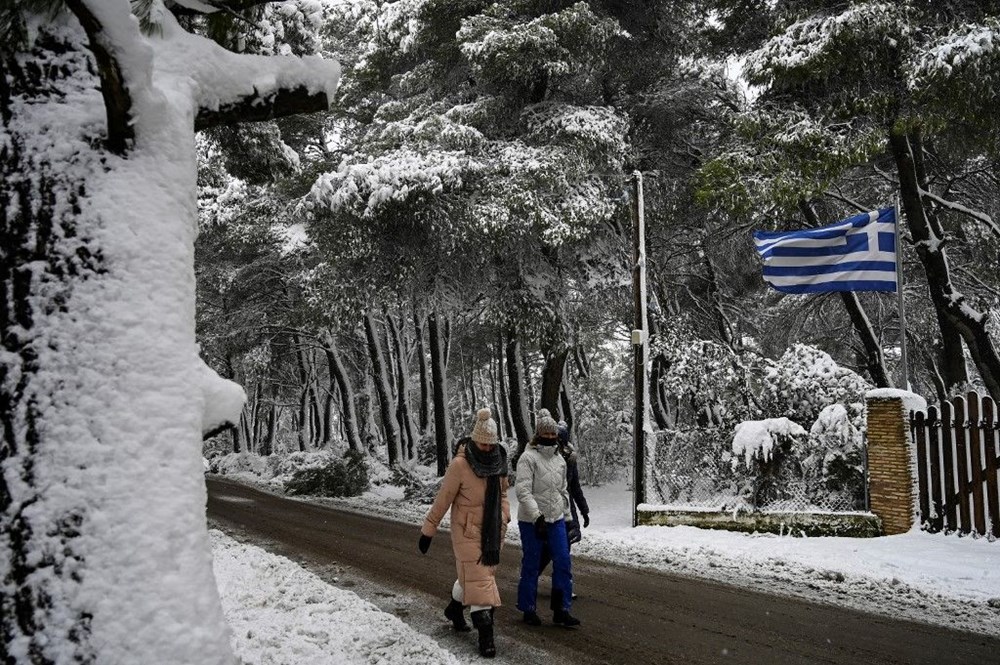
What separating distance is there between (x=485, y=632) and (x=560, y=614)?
3.36 ft

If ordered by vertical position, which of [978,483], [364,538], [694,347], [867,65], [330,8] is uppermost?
[330,8]

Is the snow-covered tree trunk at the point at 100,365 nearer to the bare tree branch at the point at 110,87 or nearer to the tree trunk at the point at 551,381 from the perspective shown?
the bare tree branch at the point at 110,87

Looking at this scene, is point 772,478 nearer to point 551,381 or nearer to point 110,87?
point 551,381

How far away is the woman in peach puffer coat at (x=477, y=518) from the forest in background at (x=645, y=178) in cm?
491

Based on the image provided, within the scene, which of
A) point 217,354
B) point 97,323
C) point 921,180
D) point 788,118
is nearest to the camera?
point 97,323

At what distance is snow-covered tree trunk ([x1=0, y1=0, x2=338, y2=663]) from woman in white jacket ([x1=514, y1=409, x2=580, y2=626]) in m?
3.65

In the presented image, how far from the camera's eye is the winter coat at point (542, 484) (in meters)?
5.92

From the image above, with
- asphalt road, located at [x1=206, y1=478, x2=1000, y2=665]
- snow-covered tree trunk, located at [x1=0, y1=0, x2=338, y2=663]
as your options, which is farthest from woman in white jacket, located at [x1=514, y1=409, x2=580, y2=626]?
snow-covered tree trunk, located at [x1=0, y1=0, x2=338, y2=663]

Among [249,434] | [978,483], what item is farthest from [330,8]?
[249,434]

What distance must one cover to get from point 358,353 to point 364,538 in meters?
23.8

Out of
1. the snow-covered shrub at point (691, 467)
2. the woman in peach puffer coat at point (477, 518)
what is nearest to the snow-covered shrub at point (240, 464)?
the snow-covered shrub at point (691, 467)

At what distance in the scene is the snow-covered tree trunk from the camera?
6.94 ft

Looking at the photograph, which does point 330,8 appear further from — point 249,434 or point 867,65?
point 249,434

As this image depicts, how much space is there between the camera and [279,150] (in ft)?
27.5
